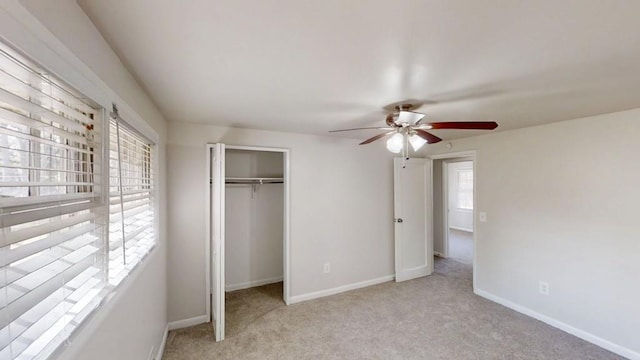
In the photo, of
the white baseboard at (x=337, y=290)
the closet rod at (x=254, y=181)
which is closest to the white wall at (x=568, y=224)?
A: the white baseboard at (x=337, y=290)

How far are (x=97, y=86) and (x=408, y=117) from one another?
194cm

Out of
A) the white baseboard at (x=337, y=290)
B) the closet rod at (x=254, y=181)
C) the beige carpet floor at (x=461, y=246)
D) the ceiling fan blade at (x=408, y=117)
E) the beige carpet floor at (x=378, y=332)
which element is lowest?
the beige carpet floor at (x=461, y=246)

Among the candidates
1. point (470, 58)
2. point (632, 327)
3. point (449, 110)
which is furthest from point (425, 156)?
point (470, 58)

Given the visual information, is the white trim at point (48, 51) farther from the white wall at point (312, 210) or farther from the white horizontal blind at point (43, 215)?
the white wall at point (312, 210)

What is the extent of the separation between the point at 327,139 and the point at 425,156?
1.84 m

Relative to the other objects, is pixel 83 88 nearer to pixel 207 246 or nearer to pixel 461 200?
pixel 207 246

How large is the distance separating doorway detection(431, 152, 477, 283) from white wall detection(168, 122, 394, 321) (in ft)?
4.33

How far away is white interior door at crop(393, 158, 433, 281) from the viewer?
13.4ft

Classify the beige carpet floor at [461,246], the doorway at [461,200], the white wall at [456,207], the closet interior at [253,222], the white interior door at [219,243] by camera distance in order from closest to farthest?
the white interior door at [219,243], the closet interior at [253,222], the beige carpet floor at [461,246], the doorway at [461,200], the white wall at [456,207]

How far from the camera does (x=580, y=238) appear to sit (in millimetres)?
2693

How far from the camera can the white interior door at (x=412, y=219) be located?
4098mm

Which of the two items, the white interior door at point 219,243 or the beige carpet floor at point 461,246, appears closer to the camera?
the white interior door at point 219,243

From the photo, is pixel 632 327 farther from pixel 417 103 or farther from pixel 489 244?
pixel 417 103

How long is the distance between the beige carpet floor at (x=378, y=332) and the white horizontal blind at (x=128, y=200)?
1.30m
